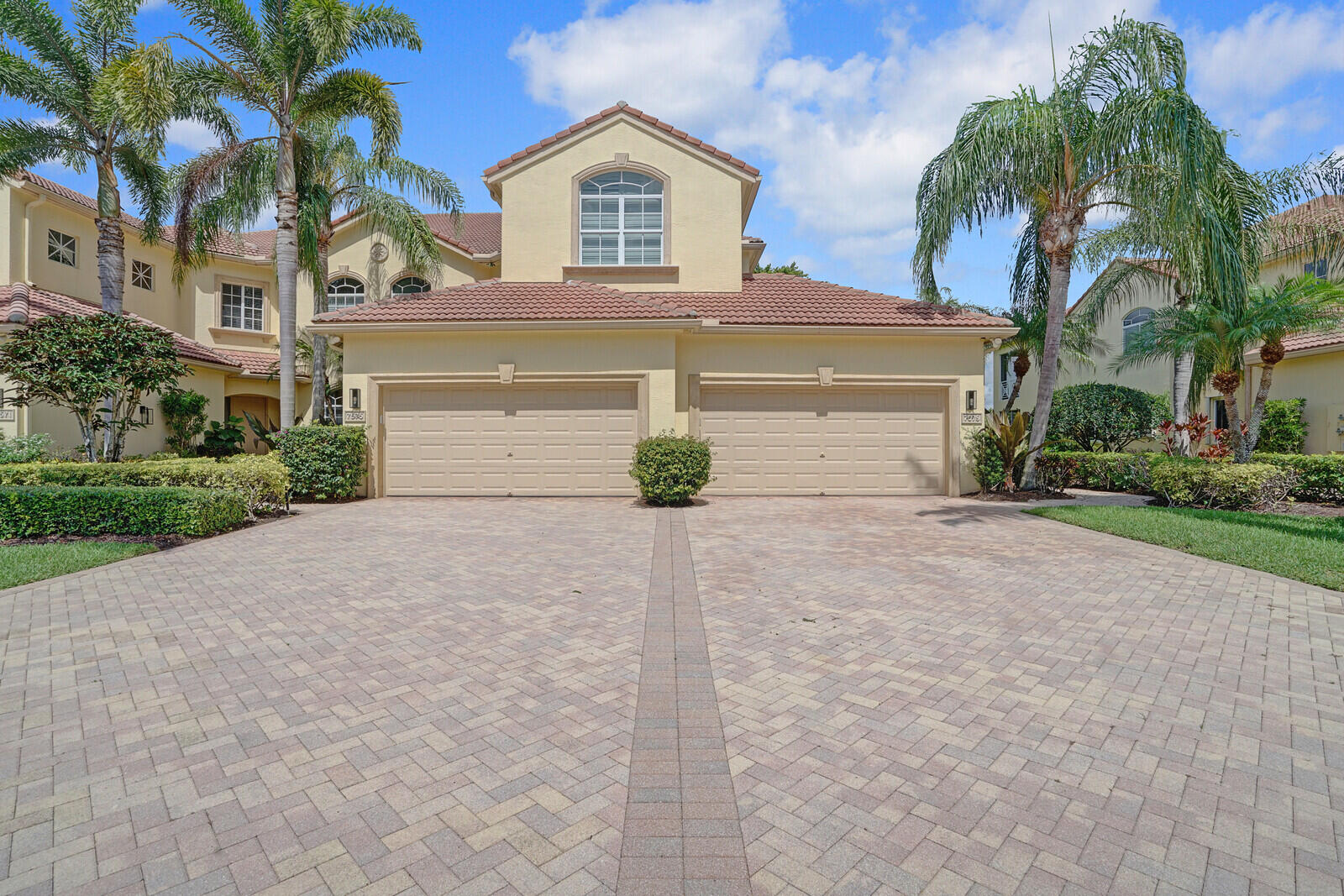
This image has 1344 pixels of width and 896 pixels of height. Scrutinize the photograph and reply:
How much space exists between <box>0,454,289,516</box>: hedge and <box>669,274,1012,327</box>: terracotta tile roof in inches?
347

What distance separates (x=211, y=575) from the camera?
6852 millimetres

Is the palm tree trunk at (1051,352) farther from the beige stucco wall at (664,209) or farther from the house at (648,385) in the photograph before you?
the beige stucco wall at (664,209)

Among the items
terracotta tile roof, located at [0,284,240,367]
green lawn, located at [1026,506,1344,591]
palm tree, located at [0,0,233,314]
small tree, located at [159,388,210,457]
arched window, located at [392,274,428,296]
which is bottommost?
green lawn, located at [1026,506,1344,591]

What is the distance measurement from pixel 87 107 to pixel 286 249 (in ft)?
19.3

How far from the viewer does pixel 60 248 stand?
57.3 ft

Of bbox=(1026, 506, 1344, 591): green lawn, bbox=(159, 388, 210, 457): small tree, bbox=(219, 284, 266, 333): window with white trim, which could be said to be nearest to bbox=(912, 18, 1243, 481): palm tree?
bbox=(1026, 506, 1344, 591): green lawn

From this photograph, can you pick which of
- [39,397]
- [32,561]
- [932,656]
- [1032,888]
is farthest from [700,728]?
[39,397]

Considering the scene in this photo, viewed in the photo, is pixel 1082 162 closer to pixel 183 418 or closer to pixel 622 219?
pixel 622 219

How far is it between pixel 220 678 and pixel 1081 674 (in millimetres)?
5561

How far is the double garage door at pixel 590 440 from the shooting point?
13695 millimetres

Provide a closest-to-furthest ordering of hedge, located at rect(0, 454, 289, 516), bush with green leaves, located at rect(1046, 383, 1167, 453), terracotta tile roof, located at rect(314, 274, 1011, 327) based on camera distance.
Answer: hedge, located at rect(0, 454, 289, 516) < terracotta tile roof, located at rect(314, 274, 1011, 327) < bush with green leaves, located at rect(1046, 383, 1167, 453)

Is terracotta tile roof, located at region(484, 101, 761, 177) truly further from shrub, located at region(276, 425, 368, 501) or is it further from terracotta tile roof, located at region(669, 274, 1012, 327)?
shrub, located at region(276, 425, 368, 501)

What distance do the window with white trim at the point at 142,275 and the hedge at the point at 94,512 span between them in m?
13.8

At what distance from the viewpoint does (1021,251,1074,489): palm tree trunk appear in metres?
13.7
